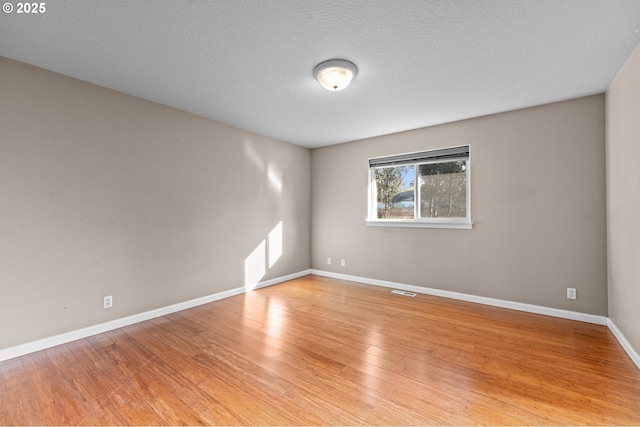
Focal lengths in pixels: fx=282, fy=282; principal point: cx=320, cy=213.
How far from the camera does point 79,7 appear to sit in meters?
1.72

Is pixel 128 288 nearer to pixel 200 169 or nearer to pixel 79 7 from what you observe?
pixel 200 169

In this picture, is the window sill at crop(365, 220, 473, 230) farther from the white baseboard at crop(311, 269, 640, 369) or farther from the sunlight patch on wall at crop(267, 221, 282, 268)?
the sunlight patch on wall at crop(267, 221, 282, 268)

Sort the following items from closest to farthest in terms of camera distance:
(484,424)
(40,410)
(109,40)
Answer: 1. (484,424)
2. (40,410)
3. (109,40)

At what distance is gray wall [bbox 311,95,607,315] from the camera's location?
299 cm

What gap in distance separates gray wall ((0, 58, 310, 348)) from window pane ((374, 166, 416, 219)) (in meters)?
2.02

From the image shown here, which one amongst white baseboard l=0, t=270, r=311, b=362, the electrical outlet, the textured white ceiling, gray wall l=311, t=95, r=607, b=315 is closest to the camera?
the textured white ceiling

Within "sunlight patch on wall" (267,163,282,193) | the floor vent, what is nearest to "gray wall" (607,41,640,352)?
the floor vent

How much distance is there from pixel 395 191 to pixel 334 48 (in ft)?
9.07

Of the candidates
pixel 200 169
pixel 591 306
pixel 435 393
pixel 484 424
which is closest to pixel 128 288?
pixel 200 169

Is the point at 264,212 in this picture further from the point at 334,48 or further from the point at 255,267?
the point at 334,48

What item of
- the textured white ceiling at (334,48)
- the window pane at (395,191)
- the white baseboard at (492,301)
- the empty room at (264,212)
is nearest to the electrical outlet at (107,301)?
the empty room at (264,212)

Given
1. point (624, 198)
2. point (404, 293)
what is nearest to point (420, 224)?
point (404, 293)

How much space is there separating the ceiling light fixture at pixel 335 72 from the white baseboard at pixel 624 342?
309 cm

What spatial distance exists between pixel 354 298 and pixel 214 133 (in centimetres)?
290
